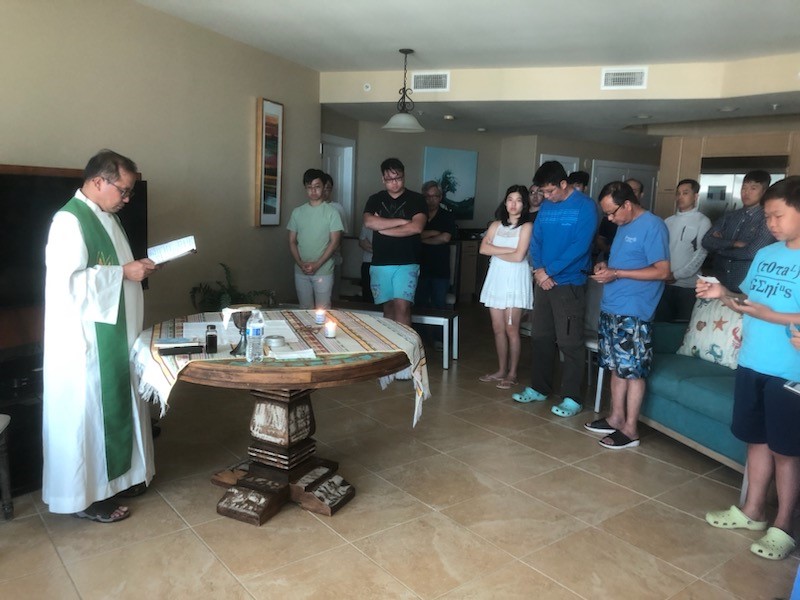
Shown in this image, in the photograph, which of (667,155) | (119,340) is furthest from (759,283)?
(667,155)

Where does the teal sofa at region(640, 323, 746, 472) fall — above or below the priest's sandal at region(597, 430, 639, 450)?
above

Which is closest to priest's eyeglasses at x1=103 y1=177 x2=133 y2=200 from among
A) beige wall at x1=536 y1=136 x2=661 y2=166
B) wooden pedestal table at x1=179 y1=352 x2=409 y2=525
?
wooden pedestal table at x1=179 y1=352 x2=409 y2=525

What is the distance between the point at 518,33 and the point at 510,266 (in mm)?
1598

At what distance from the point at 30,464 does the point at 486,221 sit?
22.4 feet

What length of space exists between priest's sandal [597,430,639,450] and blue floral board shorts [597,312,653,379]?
33cm

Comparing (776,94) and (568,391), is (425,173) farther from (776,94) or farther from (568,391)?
(568,391)

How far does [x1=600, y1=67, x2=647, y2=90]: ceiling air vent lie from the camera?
4.95 m

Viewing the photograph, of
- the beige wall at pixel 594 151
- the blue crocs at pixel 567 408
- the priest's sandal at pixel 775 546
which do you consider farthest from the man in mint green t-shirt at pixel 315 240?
the beige wall at pixel 594 151

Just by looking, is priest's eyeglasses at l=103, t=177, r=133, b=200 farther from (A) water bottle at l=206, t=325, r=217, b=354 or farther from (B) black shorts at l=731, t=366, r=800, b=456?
(B) black shorts at l=731, t=366, r=800, b=456

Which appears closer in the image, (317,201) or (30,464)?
(30,464)

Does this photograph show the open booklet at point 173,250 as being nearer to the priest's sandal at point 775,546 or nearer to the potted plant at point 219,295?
the potted plant at point 219,295

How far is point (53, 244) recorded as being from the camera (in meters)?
2.17

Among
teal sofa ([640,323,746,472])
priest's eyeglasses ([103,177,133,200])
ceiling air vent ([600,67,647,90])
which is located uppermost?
ceiling air vent ([600,67,647,90])

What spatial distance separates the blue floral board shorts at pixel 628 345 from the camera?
312 cm
